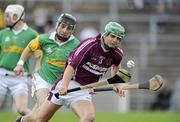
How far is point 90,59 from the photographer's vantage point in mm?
14727

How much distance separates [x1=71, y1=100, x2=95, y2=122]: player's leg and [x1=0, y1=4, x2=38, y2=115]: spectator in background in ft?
9.06

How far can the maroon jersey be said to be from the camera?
14.6 metres

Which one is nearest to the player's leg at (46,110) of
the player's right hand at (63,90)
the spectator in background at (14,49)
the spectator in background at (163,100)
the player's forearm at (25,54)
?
the player's right hand at (63,90)

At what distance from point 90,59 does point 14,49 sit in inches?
124

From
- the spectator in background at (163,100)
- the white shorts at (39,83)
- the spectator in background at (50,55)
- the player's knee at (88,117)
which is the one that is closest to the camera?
the player's knee at (88,117)

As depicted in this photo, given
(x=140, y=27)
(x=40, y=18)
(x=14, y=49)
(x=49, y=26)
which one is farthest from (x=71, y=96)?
(x=140, y=27)

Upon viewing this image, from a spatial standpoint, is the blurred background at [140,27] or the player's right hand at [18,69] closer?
the player's right hand at [18,69]

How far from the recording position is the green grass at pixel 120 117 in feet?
73.5

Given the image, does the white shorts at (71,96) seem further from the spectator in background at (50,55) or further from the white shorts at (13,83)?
the white shorts at (13,83)

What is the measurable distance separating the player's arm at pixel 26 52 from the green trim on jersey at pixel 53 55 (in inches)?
3.5

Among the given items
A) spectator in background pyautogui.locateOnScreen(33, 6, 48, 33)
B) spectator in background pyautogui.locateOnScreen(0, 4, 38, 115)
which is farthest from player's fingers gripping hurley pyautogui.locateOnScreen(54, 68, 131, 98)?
spectator in background pyautogui.locateOnScreen(33, 6, 48, 33)

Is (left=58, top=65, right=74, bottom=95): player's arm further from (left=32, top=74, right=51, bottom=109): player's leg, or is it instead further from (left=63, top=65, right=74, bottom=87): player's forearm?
(left=32, top=74, right=51, bottom=109): player's leg

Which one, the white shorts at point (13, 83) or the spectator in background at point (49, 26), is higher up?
the white shorts at point (13, 83)

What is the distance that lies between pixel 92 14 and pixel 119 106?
4549mm
